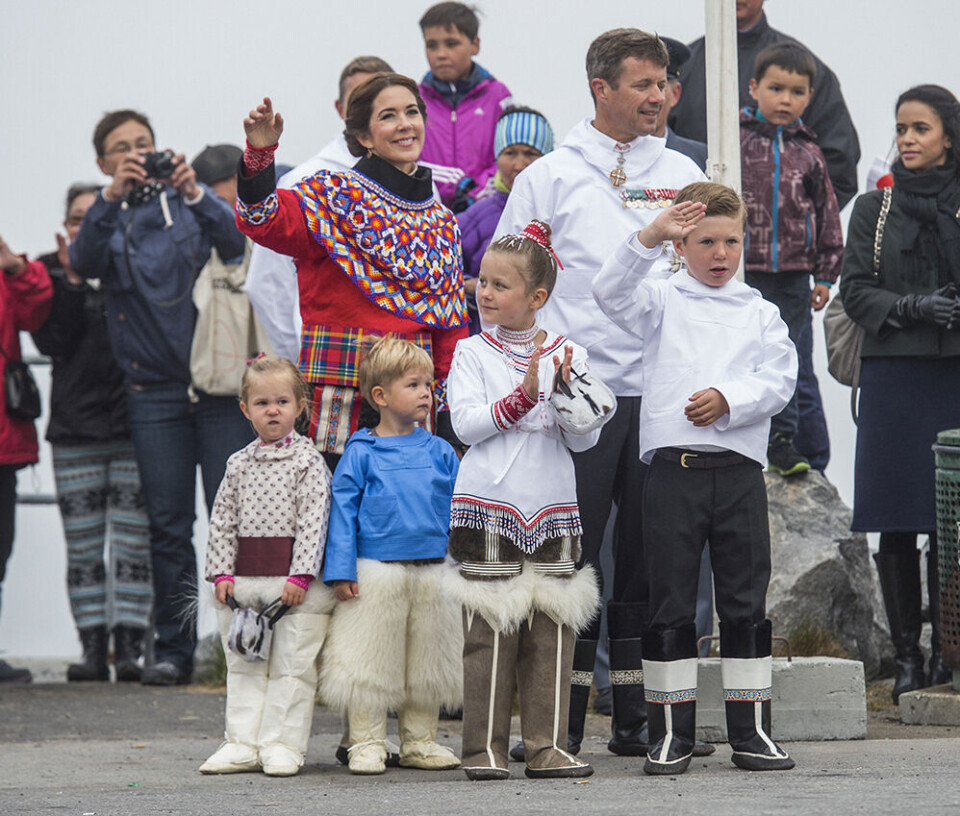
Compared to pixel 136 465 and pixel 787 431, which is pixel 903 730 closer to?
pixel 787 431

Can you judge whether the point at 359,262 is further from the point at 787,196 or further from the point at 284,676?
the point at 787,196

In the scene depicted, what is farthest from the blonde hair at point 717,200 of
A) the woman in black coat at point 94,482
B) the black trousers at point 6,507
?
the black trousers at point 6,507

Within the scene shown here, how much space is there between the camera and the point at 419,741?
482 centimetres

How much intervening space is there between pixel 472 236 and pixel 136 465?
1.92 meters

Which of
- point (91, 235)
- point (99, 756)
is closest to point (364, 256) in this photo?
point (99, 756)

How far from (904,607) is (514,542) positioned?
7.29 ft

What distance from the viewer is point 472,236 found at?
243 inches

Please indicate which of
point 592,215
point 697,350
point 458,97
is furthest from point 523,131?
point 697,350

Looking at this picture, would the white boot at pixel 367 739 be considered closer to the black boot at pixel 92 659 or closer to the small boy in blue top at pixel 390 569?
the small boy in blue top at pixel 390 569

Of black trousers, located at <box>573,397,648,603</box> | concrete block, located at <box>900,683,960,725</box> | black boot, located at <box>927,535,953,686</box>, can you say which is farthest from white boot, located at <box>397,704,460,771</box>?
black boot, located at <box>927,535,953,686</box>

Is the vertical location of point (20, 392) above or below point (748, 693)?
above

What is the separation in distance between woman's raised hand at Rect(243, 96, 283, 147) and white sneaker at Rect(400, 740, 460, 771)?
1.71 meters

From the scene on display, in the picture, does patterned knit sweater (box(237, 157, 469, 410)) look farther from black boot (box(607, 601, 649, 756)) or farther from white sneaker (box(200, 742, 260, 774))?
white sneaker (box(200, 742, 260, 774))

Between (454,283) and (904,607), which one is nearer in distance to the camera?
(454,283)
